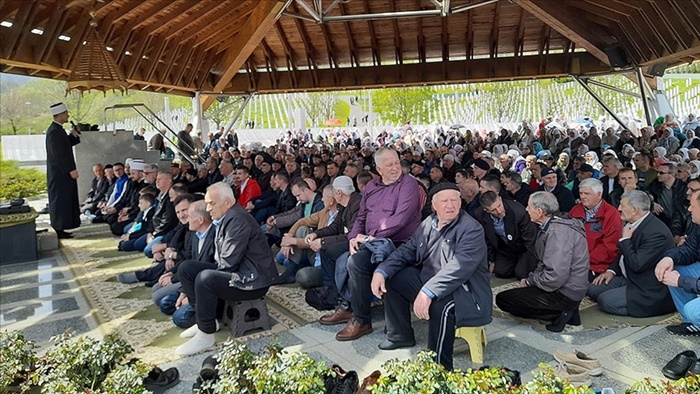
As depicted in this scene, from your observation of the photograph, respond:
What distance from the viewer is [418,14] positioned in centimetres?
1037

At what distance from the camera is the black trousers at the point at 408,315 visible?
3053mm

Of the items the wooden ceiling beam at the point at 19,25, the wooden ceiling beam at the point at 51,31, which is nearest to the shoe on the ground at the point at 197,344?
the wooden ceiling beam at the point at 19,25

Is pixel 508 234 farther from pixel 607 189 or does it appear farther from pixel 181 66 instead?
pixel 181 66

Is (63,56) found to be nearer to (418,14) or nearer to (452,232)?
(418,14)

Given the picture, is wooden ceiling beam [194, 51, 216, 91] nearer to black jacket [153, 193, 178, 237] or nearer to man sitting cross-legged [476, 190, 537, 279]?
black jacket [153, 193, 178, 237]

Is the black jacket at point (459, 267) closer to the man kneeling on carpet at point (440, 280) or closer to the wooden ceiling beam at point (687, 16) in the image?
the man kneeling on carpet at point (440, 280)

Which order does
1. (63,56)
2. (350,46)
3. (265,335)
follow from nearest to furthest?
(265,335) → (63,56) → (350,46)

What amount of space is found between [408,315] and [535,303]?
0.94 meters

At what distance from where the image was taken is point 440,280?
9.98 ft

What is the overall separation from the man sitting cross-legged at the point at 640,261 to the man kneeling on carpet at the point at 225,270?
2.70 metres

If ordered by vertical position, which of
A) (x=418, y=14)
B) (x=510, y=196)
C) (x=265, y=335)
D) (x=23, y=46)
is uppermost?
(x=418, y=14)

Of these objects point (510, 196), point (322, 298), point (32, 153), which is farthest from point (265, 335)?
point (32, 153)

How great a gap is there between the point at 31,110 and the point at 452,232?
43773mm

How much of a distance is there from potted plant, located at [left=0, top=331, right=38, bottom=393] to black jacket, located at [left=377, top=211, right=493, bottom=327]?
221 cm
